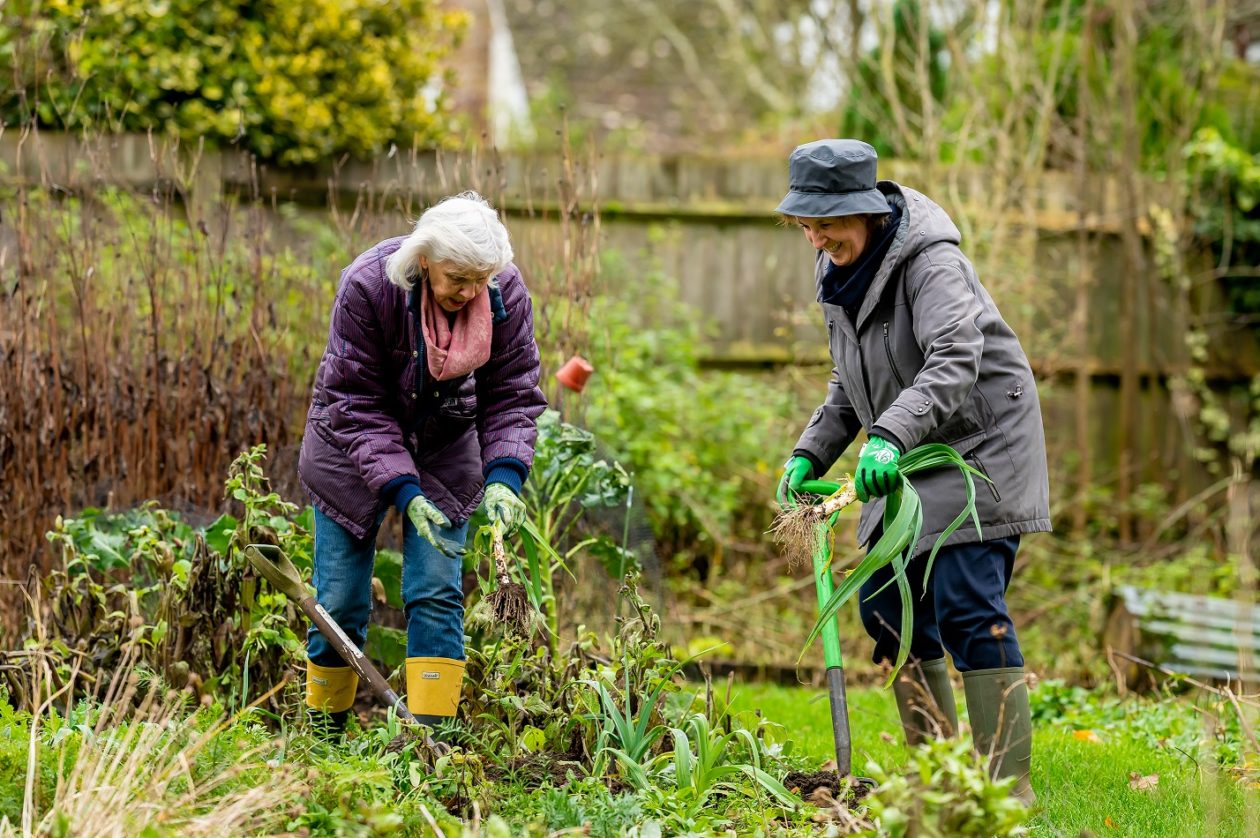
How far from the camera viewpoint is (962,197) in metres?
7.51

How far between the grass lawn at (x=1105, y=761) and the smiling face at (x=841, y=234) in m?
1.21

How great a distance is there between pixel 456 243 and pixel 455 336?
0.28m

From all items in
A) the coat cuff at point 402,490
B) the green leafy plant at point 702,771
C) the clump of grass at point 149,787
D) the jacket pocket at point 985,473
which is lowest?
the green leafy plant at point 702,771

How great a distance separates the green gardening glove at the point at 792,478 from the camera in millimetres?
3482

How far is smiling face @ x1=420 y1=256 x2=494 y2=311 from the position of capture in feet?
10.3

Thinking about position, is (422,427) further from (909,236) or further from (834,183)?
(909,236)

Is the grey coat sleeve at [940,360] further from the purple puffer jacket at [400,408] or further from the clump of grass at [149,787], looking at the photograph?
the clump of grass at [149,787]

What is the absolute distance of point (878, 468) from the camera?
3006mm

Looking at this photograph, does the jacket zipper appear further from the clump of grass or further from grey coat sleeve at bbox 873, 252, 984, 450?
the clump of grass

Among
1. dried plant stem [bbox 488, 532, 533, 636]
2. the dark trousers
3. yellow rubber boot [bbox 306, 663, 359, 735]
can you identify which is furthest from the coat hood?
yellow rubber boot [bbox 306, 663, 359, 735]

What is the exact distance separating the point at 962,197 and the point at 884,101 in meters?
1.35

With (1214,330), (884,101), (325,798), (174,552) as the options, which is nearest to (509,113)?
(884,101)

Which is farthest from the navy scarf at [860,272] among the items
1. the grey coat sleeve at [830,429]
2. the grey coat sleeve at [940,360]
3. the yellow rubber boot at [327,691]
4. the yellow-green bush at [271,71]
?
the yellow-green bush at [271,71]

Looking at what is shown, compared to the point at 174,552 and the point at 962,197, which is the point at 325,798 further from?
the point at 962,197
